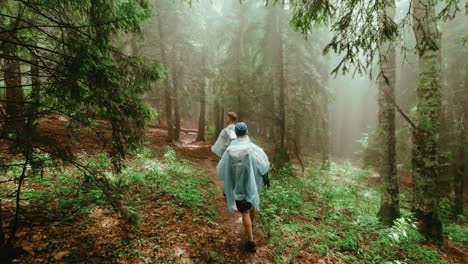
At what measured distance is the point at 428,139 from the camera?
270 inches

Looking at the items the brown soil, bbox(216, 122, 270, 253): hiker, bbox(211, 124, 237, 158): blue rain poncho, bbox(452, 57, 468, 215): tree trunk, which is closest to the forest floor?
the brown soil

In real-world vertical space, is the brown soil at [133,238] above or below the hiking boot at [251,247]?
above

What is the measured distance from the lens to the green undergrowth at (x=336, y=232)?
5.42 metres

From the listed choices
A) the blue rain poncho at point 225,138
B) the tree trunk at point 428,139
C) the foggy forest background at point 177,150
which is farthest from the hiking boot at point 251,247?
the tree trunk at point 428,139

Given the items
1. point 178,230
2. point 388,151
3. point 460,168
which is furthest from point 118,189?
point 460,168

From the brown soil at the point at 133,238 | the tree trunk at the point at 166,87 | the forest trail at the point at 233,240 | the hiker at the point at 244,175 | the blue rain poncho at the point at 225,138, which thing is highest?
the tree trunk at the point at 166,87

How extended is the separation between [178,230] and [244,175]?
69.8 inches

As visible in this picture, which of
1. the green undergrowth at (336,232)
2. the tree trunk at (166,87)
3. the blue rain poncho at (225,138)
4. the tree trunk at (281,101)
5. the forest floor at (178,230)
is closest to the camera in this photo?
the forest floor at (178,230)

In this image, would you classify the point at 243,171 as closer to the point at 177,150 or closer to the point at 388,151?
the point at 388,151

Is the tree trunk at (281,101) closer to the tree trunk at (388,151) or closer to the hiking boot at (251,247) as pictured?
the tree trunk at (388,151)

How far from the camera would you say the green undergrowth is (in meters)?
→ 5.42

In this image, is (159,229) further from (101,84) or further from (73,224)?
(101,84)

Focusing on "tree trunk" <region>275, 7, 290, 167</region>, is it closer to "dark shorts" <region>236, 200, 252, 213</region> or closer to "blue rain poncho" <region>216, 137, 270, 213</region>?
"blue rain poncho" <region>216, 137, 270, 213</region>

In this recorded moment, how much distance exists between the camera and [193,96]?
→ 19266 millimetres
